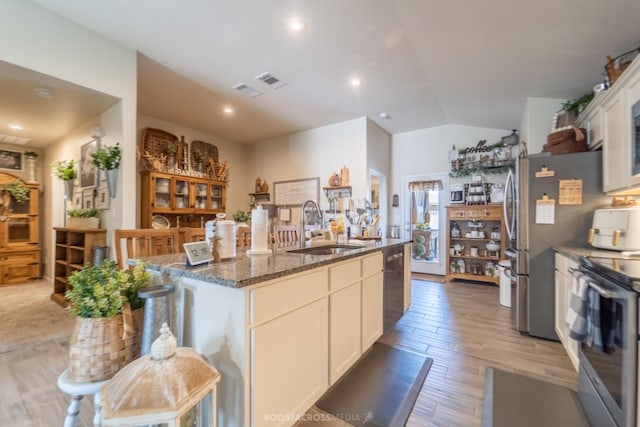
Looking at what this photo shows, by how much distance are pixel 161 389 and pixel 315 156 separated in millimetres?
4621

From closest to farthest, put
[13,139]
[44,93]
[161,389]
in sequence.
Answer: [161,389] < [44,93] < [13,139]

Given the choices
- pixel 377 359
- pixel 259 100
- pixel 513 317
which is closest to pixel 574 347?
pixel 513 317

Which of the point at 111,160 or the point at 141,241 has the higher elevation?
the point at 111,160

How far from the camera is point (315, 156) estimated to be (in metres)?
5.16

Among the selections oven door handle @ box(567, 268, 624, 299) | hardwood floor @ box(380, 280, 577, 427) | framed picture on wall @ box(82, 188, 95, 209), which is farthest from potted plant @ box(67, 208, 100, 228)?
oven door handle @ box(567, 268, 624, 299)

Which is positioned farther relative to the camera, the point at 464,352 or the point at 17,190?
the point at 17,190

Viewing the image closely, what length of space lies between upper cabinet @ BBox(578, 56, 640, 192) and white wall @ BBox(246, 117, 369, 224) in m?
2.82

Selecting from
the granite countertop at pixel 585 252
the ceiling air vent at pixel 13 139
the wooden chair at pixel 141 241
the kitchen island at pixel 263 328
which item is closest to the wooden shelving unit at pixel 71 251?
the wooden chair at pixel 141 241

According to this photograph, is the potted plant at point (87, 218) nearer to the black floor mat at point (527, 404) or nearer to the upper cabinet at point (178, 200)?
the upper cabinet at point (178, 200)

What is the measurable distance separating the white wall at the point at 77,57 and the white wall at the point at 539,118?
15.9 feet

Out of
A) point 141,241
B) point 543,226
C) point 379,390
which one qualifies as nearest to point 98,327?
point 141,241

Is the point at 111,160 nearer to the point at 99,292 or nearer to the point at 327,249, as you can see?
the point at 99,292

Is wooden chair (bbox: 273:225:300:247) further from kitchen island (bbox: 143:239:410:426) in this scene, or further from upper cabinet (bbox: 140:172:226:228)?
upper cabinet (bbox: 140:172:226:228)

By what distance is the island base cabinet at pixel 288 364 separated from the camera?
1129mm
